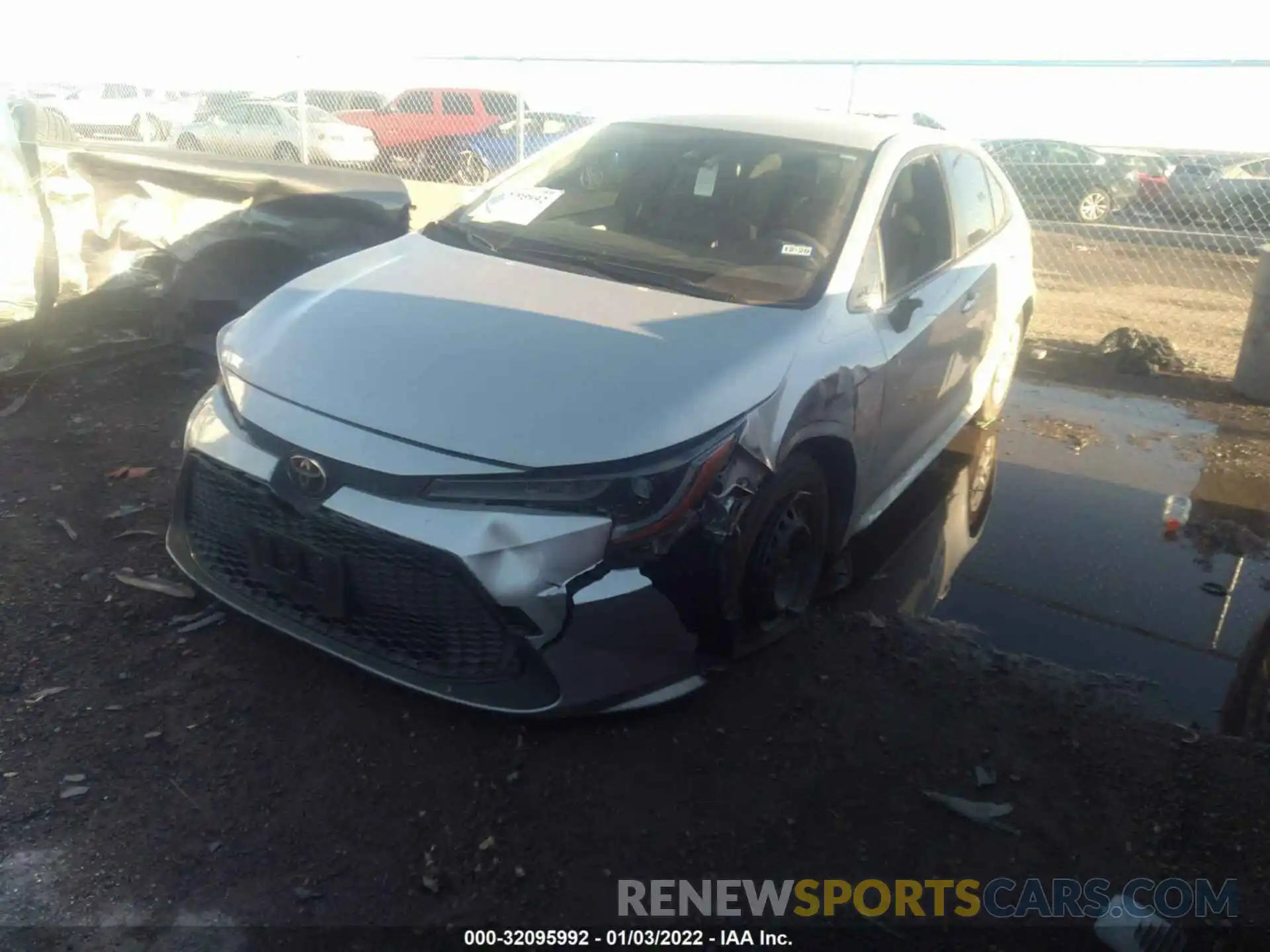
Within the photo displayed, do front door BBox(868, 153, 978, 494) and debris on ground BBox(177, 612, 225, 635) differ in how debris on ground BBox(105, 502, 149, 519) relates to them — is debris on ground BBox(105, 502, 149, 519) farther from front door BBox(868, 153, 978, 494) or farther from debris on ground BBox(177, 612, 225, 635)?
front door BBox(868, 153, 978, 494)

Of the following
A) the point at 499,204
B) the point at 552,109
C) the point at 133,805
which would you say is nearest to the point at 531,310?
the point at 499,204

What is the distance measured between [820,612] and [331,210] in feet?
12.4

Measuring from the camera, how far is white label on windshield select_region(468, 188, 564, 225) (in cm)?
409

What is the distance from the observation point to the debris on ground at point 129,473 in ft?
14.5

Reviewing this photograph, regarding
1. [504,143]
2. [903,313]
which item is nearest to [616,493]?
[903,313]

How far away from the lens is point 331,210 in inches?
229

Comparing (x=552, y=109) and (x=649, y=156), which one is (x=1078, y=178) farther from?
(x=649, y=156)

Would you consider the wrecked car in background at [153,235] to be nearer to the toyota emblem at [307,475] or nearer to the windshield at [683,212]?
the windshield at [683,212]

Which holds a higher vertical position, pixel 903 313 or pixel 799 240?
pixel 799 240

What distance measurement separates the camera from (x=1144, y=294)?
1095 cm

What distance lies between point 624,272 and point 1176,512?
10.7 feet

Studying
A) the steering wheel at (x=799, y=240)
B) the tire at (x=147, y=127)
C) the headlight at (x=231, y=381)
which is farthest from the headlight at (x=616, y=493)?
the tire at (x=147, y=127)

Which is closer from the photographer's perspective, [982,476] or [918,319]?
[918,319]

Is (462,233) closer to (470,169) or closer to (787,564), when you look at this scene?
(787,564)
